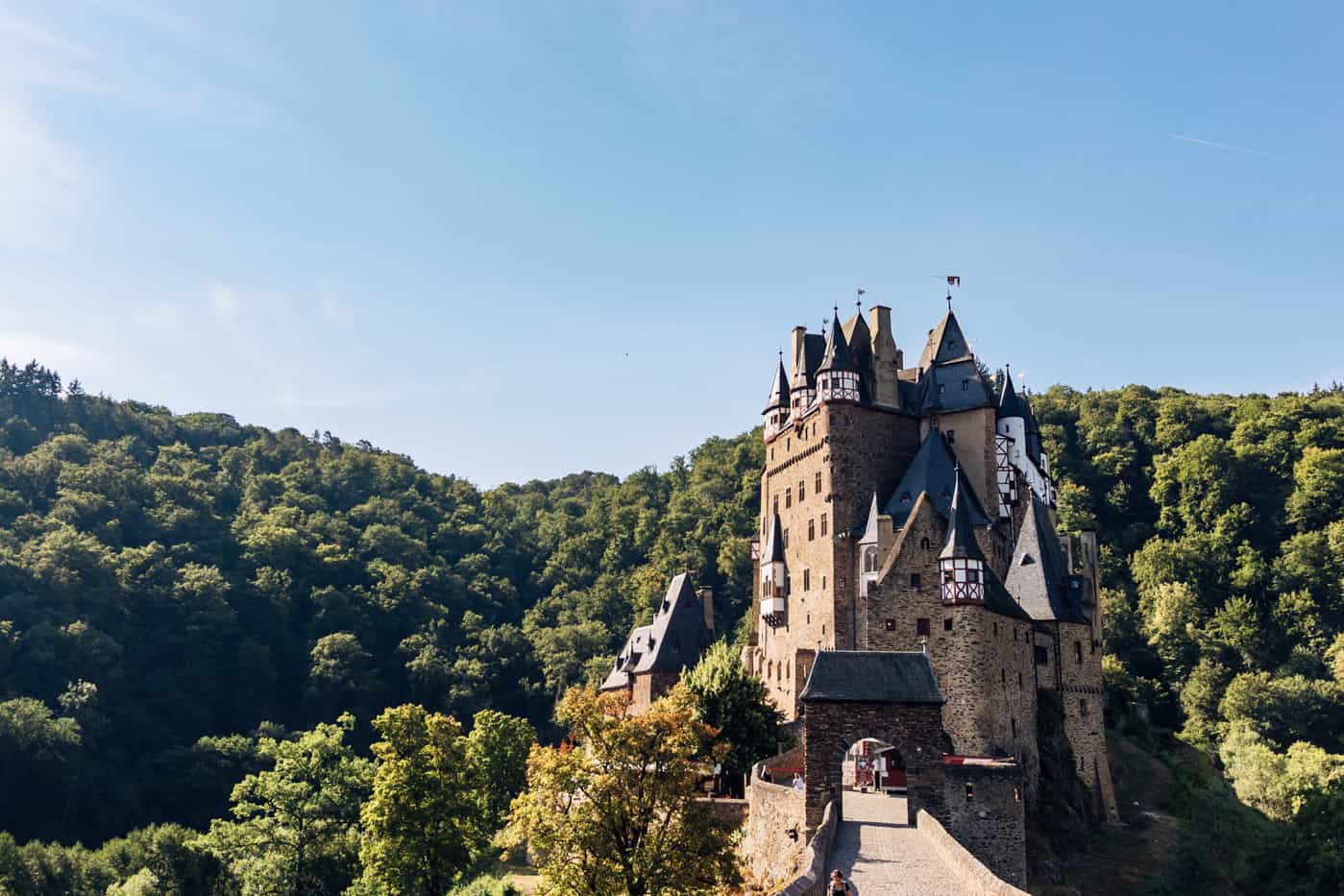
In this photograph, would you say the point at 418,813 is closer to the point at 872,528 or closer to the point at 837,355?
the point at 872,528

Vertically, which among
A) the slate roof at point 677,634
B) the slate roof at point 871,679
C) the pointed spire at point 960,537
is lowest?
the slate roof at point 871,679

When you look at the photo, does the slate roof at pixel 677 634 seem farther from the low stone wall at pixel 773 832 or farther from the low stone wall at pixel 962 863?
the low stone wall at pixel 962 863

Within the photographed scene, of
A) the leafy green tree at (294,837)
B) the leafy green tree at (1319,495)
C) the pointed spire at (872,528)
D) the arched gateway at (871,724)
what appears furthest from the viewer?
the leafy green tree at (1319,495)

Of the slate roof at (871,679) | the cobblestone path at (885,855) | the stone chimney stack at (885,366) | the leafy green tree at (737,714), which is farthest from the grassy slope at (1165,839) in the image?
the stone chimney stack at (885,366)

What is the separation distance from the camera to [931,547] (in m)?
46.0

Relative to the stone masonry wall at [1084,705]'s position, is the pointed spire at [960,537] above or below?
above

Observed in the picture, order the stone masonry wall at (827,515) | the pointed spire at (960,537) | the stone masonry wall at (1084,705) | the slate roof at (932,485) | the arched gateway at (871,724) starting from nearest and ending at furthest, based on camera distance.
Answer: the arched gateway at (871,724) → the pointed spire at (960,537) → the slate roof at (932,485) → the stone masonry wall at (1084,705) → the stone masonry wall at (827,515)

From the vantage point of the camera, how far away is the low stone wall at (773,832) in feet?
97.4

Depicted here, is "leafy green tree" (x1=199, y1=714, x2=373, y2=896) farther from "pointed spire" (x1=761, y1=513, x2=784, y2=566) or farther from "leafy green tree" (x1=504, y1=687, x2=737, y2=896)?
"leafy green tree" (x1=504, y1=687, x2=737, y2=896)

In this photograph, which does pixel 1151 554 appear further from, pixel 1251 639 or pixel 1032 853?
pixel 1032 853

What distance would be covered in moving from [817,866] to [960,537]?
24604mm

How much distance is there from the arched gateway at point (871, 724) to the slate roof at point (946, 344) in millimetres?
27866

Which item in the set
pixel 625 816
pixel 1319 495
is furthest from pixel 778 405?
pixel 1319 495

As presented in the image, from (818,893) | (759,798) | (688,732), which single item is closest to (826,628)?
(759,798)
